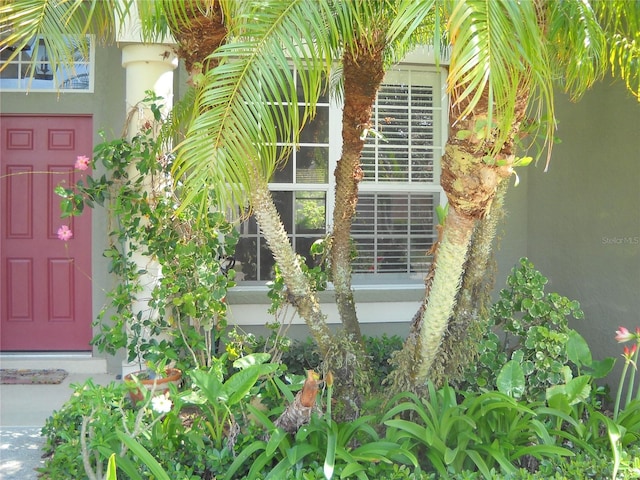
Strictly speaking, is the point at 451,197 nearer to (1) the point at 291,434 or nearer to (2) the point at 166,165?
(1) the point at 291,434

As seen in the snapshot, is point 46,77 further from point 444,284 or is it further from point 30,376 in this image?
point 444,284

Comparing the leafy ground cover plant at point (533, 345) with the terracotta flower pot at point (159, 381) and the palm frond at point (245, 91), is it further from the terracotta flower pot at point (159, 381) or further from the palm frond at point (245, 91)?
the palm frond at point (245, 91)

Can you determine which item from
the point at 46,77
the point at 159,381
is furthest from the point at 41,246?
the point at 159,381

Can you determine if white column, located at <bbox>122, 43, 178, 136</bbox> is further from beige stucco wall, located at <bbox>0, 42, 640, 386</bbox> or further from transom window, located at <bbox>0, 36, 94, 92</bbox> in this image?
transom window, located at <bbox>0, 36, 94, 92</bbox>

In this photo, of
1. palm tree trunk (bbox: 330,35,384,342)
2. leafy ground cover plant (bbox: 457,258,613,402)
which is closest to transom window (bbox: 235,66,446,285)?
palm tree trunk (bbox: 330,35,384,342)

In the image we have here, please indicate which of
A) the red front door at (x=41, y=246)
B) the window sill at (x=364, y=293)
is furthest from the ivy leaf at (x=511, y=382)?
the red front door at (x=41, y=246)

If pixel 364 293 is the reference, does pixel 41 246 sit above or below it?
above

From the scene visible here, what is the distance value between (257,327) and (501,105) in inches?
160

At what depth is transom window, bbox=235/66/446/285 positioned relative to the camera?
6.99 m

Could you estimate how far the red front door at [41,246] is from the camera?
6.78 m

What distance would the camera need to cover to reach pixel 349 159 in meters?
5.25

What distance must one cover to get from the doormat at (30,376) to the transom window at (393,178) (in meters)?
2.68

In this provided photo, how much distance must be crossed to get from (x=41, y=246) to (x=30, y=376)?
4.31 feet

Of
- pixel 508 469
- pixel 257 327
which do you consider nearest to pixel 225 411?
pixel 508 469
